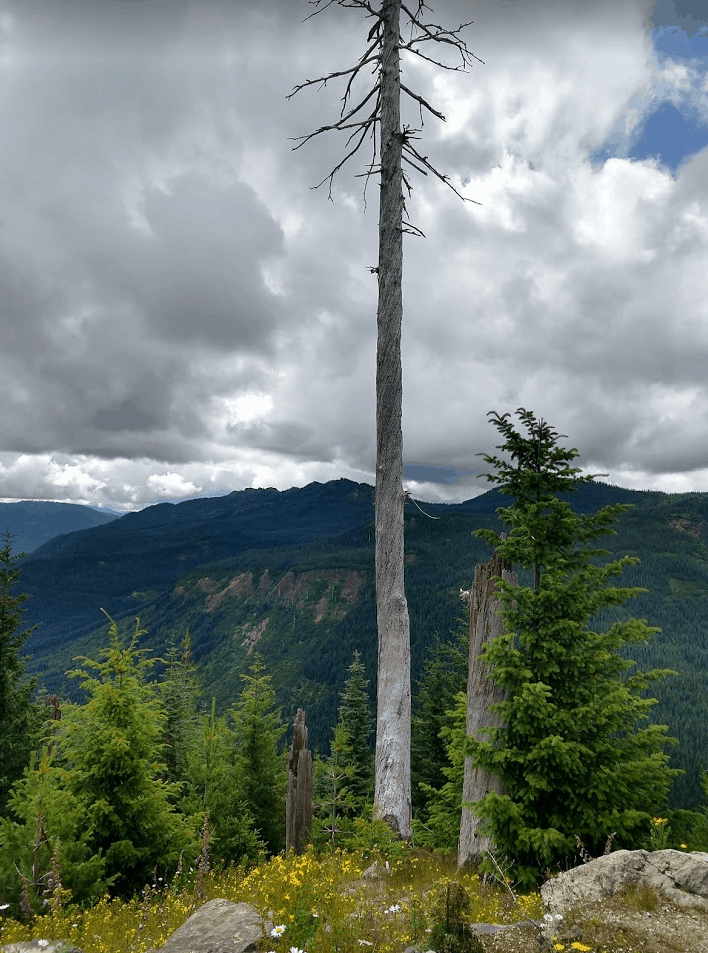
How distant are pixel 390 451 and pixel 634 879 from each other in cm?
611

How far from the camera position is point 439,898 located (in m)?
4.35

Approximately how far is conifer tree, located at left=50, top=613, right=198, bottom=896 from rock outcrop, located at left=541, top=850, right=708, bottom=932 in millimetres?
5719

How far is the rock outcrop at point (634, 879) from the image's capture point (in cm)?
437

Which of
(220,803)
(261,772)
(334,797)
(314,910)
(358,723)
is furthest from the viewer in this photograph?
(358,723)

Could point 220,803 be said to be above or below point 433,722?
above

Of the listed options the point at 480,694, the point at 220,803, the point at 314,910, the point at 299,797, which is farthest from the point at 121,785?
the point at 220,803

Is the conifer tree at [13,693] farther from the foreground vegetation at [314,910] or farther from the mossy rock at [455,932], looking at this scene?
the mossy rock at [455,932]

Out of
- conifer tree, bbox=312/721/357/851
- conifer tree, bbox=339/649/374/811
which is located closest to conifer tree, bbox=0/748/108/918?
conifer tree, bbox=312/721/357/851

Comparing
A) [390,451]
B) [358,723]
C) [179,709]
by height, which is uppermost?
[390,451]

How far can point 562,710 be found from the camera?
677 cm

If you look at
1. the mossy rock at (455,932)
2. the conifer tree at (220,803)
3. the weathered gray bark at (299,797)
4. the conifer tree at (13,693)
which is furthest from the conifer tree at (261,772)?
the mossy rock at (455,932)

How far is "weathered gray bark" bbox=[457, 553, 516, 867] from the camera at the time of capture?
7430 mm

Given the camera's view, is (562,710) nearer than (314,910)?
No

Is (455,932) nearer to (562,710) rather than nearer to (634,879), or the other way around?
(634,879)
